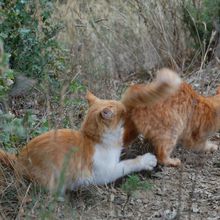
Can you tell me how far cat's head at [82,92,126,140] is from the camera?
3750 mm

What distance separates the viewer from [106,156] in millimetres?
3760

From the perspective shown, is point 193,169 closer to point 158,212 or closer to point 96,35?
point 158,212

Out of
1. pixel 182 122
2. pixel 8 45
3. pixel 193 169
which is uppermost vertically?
pixel 8 45

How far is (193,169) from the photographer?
4281 millimetres

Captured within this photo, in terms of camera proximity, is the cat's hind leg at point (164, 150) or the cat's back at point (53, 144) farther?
the cat's hind leg at point (164, 150)

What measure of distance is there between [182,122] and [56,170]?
40.6 inches

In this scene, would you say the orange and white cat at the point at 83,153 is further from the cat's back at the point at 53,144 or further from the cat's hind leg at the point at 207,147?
the cat's hind leg at the point at 207,147

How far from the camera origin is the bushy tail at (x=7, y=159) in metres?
3.80

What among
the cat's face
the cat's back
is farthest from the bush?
the cat's back

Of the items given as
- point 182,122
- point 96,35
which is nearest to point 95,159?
point 182,122

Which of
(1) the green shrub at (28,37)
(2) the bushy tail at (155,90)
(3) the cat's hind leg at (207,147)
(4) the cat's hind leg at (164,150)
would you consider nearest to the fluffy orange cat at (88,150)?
(2) the bushy tail at (155,90)

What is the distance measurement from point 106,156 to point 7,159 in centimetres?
62

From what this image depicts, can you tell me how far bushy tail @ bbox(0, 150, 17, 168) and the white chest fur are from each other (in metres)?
0.51

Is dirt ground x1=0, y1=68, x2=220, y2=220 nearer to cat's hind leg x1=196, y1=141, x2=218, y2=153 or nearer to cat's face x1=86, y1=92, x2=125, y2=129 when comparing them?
cat's hind leg x1=196, y1=141, x2=218, y2=153
